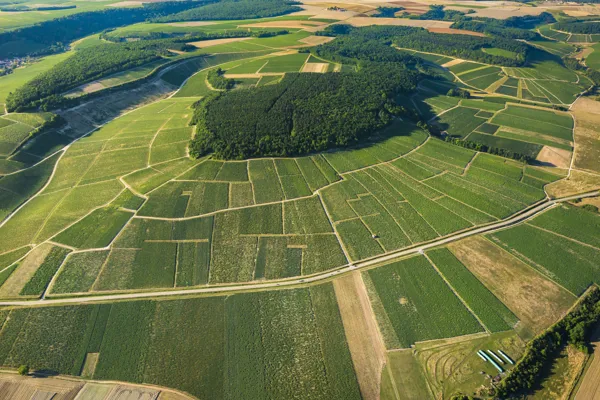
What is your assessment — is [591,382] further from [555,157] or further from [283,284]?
[555,157]

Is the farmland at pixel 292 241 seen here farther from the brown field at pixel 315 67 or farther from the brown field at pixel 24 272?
the brown field at pixel 315 67

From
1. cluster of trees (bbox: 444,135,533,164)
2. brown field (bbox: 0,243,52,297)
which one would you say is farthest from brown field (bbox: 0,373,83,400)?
cluster of trees (bbox: 444,135,533,164)

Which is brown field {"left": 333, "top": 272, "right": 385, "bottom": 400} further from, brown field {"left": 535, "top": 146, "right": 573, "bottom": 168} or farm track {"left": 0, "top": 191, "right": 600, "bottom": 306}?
brown field {"left": 535, "top": 146, "right": 573, "bottom": 168}

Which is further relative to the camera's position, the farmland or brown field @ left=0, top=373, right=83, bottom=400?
the farmland

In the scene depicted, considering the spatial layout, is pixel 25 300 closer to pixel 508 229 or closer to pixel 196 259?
pixel 196 259

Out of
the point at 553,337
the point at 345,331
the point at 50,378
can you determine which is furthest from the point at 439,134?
the point at 50,378

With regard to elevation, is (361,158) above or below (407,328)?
above
